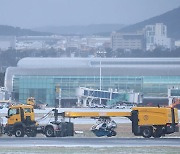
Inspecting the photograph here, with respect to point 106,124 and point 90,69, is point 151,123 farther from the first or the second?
point 90,69

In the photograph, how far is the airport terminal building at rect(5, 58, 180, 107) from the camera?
118m

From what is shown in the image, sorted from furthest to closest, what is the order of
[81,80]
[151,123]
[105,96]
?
1. [81,80]
2. [105,96]
3. [151,123]

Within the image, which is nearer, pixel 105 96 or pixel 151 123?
pixel 151 123

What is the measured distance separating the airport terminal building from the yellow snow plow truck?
63584mm

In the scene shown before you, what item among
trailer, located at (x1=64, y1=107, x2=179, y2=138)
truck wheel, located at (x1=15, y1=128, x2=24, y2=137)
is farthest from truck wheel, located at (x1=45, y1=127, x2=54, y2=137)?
trailer, located at (x1=64, y1=107, x2=179, y2=138)

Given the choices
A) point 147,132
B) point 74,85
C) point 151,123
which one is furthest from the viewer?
point 74,85

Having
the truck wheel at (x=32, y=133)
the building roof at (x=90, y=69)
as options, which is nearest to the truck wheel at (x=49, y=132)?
the truck wheel at (x=32, y=133)

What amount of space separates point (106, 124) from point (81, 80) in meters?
71.2

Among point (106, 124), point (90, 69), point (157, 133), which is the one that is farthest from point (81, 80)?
point (157, 133)

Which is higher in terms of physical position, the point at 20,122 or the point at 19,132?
the point at 20,122

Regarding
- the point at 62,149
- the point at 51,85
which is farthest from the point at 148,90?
the point at 62,149

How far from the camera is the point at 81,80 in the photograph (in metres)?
122

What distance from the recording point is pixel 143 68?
127 m

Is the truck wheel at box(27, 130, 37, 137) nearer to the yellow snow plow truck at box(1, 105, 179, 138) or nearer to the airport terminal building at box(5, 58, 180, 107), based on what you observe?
the yellow snow plow truck at box(1, 105, 179, 138)
